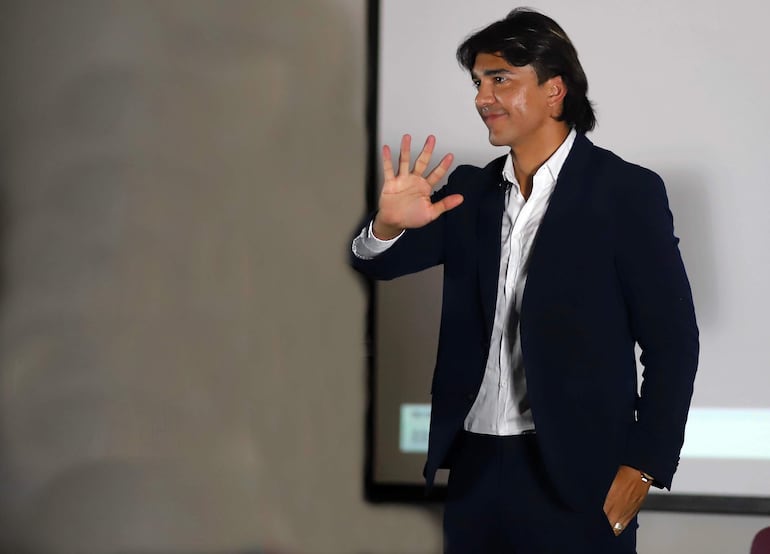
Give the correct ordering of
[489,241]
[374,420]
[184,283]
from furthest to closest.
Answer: [184,283]
[374,420]
[489,241]

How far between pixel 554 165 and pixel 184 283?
143 cm

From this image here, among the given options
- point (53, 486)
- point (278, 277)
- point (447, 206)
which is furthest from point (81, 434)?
point (447, 206)

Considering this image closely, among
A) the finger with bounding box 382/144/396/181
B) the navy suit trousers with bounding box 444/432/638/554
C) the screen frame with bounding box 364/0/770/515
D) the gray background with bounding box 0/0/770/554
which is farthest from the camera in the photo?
the gray background with bounding box 0/0/770/554

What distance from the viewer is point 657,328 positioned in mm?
1562

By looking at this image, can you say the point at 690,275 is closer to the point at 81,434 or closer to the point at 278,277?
the point at 278,277

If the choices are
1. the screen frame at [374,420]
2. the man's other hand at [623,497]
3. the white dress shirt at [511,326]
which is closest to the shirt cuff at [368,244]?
the white dress shirt at [511,326]

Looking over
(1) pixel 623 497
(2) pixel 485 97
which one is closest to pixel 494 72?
(2) pixel 485 97

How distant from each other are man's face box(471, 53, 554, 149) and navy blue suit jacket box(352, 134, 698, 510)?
112 millimetres

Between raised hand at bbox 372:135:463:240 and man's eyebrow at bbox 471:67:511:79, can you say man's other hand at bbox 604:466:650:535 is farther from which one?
man's eyebrow at bbox 471:67:511:79

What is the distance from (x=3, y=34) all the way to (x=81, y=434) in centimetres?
132

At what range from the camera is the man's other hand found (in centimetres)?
155

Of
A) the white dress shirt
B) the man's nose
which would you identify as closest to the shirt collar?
the white dress shirt

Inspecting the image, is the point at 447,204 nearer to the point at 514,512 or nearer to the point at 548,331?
the point at 548,331

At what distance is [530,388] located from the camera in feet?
5.05
